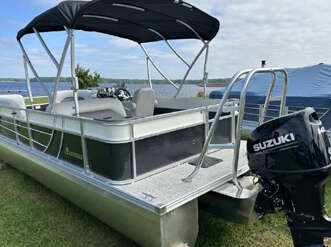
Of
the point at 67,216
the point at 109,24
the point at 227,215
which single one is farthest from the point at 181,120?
the point at 109,24

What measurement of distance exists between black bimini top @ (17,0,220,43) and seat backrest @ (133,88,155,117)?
0.94 m

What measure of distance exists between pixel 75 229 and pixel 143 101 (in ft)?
5.23

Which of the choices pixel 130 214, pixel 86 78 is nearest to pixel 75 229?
pixel 130 214

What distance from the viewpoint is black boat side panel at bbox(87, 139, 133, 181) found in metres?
2.01

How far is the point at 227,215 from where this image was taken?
199 cm

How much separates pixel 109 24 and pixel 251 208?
300 cm

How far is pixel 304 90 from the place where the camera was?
523 cm

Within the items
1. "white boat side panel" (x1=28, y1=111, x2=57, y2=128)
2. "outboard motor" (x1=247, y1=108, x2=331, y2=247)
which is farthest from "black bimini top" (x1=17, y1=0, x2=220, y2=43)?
"outboard motor" (x1=247, y1=108, x2=331, y2=247)

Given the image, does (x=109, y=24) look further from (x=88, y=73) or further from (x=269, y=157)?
(x=88, y=73)

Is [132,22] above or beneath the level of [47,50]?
above

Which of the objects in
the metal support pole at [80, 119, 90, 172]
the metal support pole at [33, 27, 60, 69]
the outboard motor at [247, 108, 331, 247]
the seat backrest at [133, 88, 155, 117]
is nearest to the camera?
the outboard motor at [247, 108, 331, 247]

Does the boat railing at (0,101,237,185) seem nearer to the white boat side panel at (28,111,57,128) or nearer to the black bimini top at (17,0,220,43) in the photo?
the white boat side panel at (28,111,57,128)

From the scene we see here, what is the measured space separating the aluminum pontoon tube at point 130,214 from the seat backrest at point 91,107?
1.79ft

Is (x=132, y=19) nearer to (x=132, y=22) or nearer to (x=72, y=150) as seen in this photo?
(x=132, y=22)
